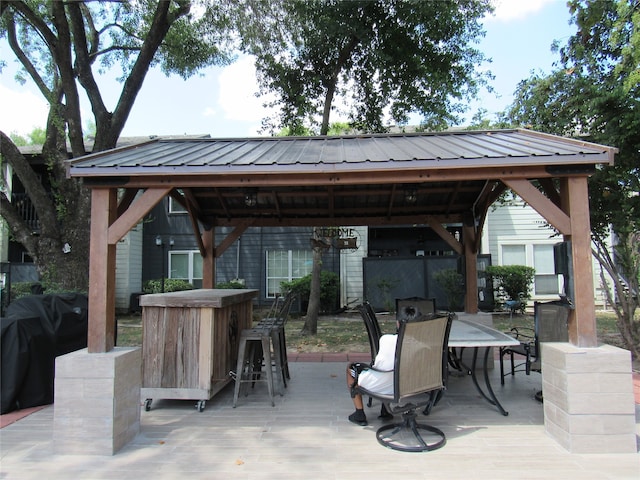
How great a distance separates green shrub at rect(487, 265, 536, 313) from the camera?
12.7 m

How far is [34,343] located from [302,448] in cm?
331

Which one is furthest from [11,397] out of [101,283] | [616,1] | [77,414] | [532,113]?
[616,1]

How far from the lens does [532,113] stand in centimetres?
836

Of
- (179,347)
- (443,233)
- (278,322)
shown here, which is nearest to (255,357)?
(278,322)

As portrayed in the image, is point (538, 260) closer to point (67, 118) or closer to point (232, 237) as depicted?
point (232, 237)

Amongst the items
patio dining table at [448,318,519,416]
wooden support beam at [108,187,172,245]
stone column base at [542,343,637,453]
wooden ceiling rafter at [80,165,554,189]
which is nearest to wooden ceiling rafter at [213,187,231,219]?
wooden ceiling rafter at [80,165,554,189]

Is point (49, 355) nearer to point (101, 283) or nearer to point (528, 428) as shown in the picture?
point (101, 283)

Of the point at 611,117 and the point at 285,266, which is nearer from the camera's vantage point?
the point at 611,117

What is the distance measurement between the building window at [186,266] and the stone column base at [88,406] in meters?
12.3

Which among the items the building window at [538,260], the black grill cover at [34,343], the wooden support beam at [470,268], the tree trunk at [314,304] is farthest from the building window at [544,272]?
the black grill cover at [34,343]

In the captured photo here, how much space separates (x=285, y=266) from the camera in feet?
50.7

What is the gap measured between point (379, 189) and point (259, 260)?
9.86 m

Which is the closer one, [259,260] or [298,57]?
[298,57]

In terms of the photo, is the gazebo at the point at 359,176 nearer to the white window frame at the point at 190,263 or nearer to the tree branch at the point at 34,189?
the tree branch at the point at 34,189
